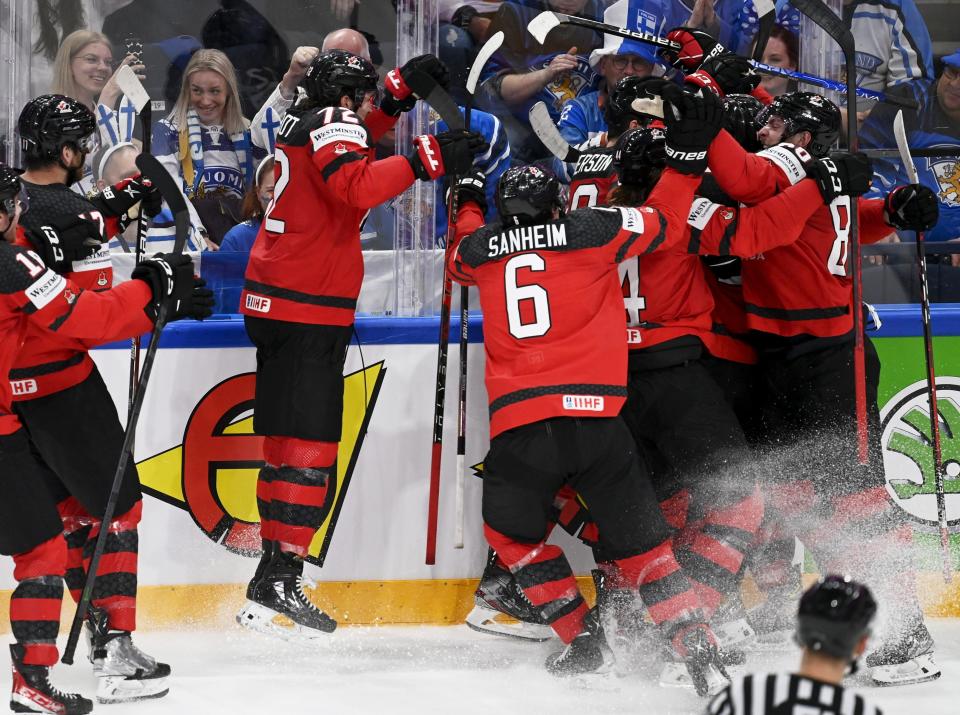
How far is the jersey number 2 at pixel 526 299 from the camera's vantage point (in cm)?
314

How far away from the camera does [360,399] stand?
3.85m

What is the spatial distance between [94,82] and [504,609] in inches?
86.8

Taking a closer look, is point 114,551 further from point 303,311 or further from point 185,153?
point 185,153

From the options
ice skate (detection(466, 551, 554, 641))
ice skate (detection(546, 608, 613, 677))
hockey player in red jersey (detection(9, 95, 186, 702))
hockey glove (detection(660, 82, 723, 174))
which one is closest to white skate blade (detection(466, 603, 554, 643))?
ice skate (detection(466, 551, 554, 641))

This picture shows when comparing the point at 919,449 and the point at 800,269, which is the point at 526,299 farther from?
the point at 919,449

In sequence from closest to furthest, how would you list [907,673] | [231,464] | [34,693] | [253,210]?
1. [34,693]
2. [907,673]
3. [231,464]
4. [253,210]

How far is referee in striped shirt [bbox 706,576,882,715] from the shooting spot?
1.56 metres

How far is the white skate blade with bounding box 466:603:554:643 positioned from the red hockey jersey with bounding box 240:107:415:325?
958 mm

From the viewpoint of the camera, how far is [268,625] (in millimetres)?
3494

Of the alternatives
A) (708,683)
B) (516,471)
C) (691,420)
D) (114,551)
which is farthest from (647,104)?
(114,551)

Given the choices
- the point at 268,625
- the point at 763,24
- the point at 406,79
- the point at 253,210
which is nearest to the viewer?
the point at 268,625

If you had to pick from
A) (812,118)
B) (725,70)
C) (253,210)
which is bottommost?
(253,210)

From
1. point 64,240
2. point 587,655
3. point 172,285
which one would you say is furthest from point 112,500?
point 587,655

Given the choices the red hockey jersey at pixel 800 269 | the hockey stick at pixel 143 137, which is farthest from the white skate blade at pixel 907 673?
the hockey stick at pixel 143 137
